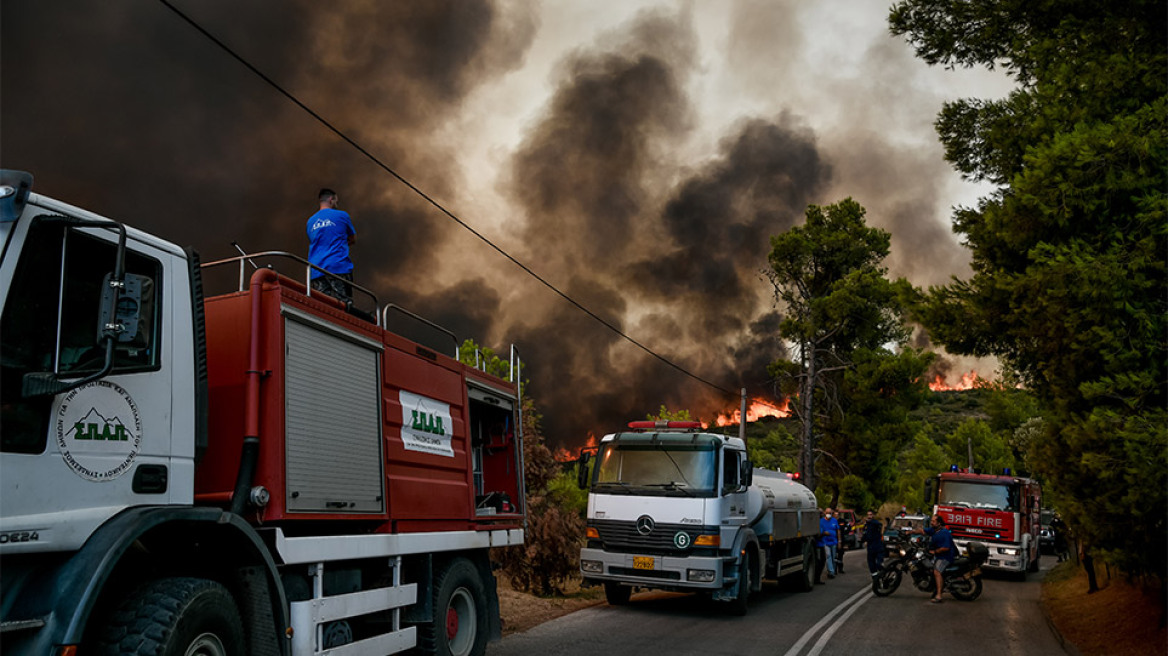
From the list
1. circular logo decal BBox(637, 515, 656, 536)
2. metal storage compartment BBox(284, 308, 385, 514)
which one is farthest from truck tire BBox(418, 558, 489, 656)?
circular logo decal BBox(637, 515, 656, 536)

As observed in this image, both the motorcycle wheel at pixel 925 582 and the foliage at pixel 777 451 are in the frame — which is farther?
the foliage at pixel 777 451

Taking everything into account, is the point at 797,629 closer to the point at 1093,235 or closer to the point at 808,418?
the point at 1093,235

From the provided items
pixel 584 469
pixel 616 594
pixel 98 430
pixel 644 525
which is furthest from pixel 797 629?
pixel 98 430

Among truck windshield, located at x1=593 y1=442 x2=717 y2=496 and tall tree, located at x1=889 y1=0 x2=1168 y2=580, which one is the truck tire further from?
tall tree, located at x1=889 y1=0 x2=1168 y2=580

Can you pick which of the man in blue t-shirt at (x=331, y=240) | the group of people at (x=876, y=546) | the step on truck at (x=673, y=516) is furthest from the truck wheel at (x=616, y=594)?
the man in blue t-shirt at (x=331, y=240)

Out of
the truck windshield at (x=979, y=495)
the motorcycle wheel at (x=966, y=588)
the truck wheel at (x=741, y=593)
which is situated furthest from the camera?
the truck windshield at (x=979, y=495)

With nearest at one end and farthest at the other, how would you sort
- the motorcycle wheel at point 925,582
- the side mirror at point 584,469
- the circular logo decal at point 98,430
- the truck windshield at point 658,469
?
the circular logo decal at point 98,430, the truck windshield at point 658,469, the side mirror at point 584,469, the motorcycle wheel at point 925,582

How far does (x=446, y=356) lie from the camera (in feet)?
27.6

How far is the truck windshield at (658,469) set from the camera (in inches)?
534

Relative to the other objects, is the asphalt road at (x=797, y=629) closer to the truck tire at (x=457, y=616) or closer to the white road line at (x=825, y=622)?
the white road line at (x=825, y=622)

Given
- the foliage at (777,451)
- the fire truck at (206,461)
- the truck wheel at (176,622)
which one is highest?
the foliage at (777,451)

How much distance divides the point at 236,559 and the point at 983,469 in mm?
65334

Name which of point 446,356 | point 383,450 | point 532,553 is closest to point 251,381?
point 383,450

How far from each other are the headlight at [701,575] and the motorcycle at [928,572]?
6630 millimetres
